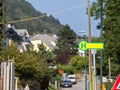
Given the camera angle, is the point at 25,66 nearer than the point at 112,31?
Yes

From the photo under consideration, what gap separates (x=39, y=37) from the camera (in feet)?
520

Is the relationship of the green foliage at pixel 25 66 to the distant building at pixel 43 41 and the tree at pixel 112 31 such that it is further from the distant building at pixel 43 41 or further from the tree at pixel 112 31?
the distant building at pixel 43 41

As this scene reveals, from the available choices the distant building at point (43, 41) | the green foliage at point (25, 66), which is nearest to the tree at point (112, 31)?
the green foliage at point (25, 66)

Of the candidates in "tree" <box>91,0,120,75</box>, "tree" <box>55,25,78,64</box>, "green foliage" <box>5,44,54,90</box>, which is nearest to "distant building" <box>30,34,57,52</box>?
"tree" <box>55,25,78,64</box>

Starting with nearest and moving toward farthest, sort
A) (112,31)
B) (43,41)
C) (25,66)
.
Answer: (25,66), (112,31), (43,41)

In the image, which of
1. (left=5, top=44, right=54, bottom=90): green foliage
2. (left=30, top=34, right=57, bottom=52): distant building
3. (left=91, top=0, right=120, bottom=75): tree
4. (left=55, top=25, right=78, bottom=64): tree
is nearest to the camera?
(left=5, top=44, right=54, bottom=90): green foliage

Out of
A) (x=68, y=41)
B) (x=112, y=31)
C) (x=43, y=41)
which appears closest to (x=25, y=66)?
(x=112, y=31)

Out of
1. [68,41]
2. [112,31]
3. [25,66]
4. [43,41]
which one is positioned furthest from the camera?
[43,41]

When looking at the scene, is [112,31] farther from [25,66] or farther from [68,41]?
[68,41]

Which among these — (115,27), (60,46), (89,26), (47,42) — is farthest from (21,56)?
(47,42)

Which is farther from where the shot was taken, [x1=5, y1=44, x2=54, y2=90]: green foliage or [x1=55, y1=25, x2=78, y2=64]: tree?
[x1=55, y1=25, x2=78, y2=64]: tree

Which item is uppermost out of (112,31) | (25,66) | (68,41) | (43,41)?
(43,41)

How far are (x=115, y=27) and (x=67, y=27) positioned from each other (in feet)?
315

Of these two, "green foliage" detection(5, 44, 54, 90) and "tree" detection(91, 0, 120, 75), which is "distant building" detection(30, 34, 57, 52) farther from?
"green foliage" detection(5, 44, 54, 90)
